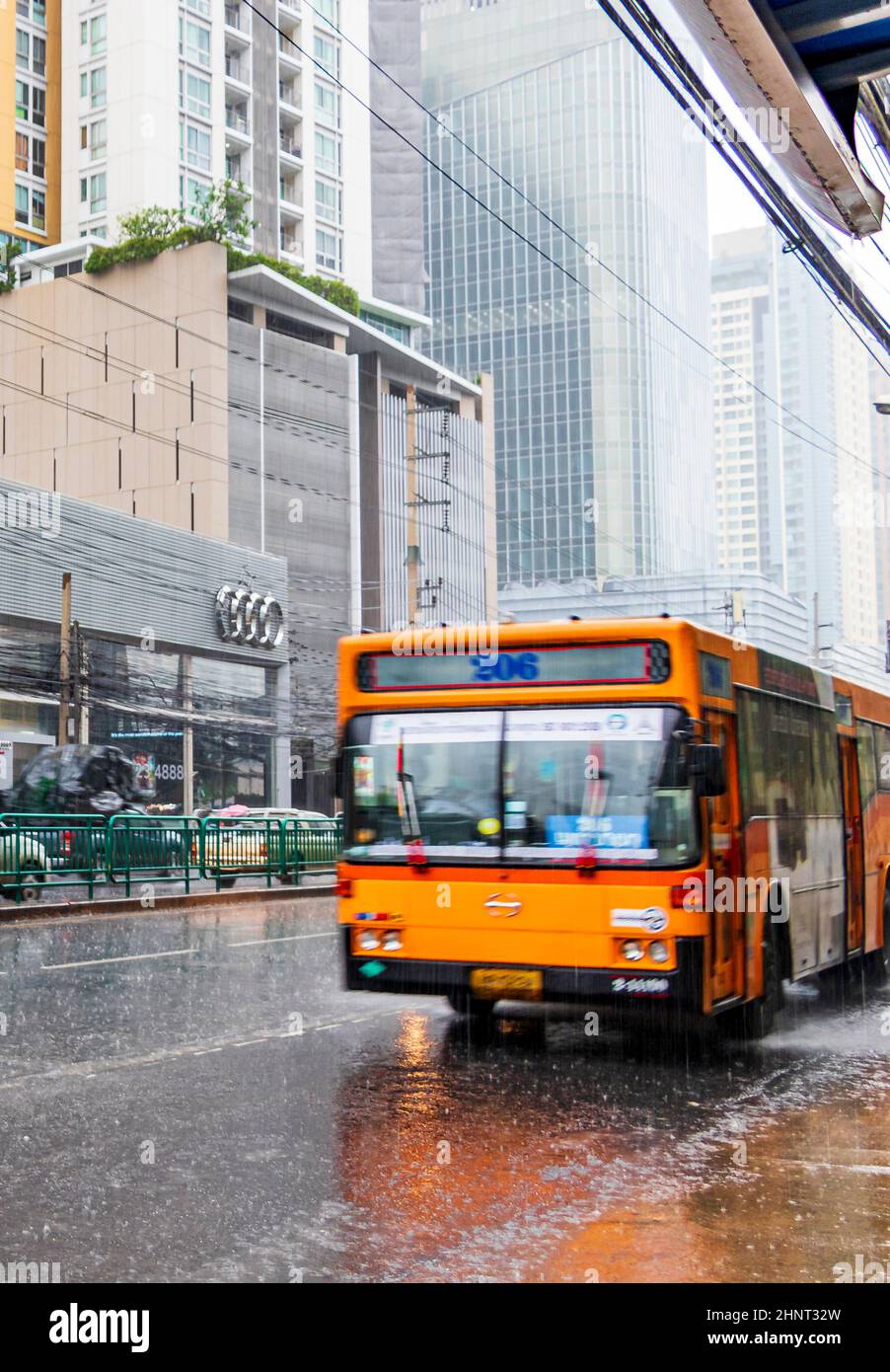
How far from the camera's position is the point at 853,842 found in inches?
499

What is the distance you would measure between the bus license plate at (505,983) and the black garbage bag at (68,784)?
2427 cm

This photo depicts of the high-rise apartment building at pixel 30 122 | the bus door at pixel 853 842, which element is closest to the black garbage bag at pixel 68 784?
the bus door at pixel 853 842

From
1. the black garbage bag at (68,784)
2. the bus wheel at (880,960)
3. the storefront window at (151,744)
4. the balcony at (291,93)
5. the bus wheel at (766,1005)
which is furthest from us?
the balcony at (291,93)

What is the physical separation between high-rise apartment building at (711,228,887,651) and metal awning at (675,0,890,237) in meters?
134

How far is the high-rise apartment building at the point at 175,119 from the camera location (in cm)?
7200

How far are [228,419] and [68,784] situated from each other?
36.3 m

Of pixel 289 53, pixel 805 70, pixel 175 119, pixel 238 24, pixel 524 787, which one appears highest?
pixel 289 53

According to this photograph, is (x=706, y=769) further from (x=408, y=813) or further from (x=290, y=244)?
(x=290, y=244)

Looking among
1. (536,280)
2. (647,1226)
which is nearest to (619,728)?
(647,1226)

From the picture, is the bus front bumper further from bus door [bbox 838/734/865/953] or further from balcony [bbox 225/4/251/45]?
balcony [bbox 225/4/251/45]

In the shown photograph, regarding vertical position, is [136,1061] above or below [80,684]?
below
